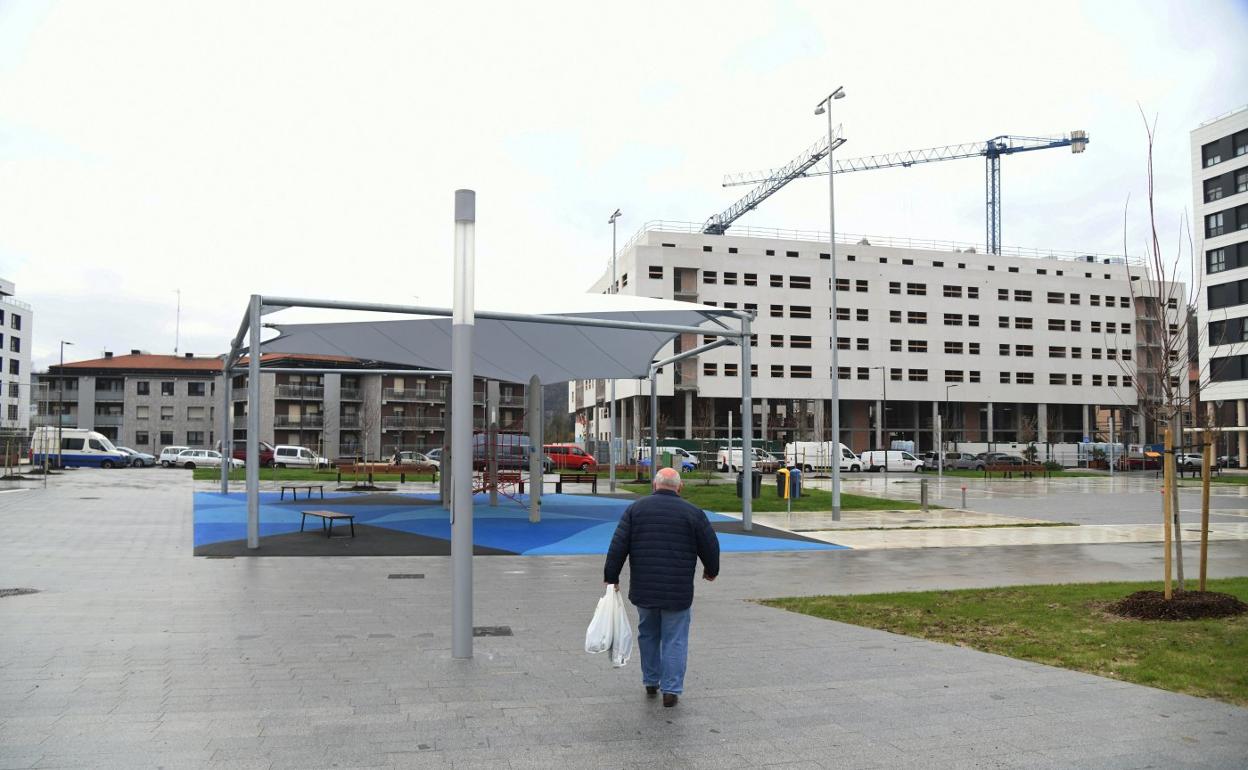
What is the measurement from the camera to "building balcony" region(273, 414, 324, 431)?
72312 mm

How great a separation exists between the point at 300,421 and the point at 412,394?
890 cm

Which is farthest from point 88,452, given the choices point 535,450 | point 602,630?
point 602,630

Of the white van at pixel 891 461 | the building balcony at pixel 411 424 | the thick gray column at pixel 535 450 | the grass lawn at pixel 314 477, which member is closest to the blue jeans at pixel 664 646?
the thick gray column at pixel 535 450

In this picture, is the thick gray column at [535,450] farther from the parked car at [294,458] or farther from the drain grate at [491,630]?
the parked car at [294,458]

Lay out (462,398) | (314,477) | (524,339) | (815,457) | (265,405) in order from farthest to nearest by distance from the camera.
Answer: (265,405) → (815,457) → (314,477) → (524,339) → (462,398)

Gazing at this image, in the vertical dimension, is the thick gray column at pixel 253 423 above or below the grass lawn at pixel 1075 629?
above

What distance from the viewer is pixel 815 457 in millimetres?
57062

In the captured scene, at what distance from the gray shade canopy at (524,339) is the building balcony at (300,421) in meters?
51.2

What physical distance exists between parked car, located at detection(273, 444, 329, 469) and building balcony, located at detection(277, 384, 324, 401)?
1791cm

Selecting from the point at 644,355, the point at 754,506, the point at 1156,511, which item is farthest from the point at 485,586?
the point at 1156,511

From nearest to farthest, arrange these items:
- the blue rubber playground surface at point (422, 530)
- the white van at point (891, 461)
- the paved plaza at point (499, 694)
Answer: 1. the paved plaza at point (499, 694)
2. the blue rubber playground surface at point (422, 530)
3. the white van at point (891, 461)

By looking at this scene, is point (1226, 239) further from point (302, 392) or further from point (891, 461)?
point (302, 392)

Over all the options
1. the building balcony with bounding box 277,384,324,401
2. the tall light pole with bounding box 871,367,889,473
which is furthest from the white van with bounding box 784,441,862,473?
the building balcony with bounding box 277,384,324,401

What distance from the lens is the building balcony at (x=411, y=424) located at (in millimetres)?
74375
